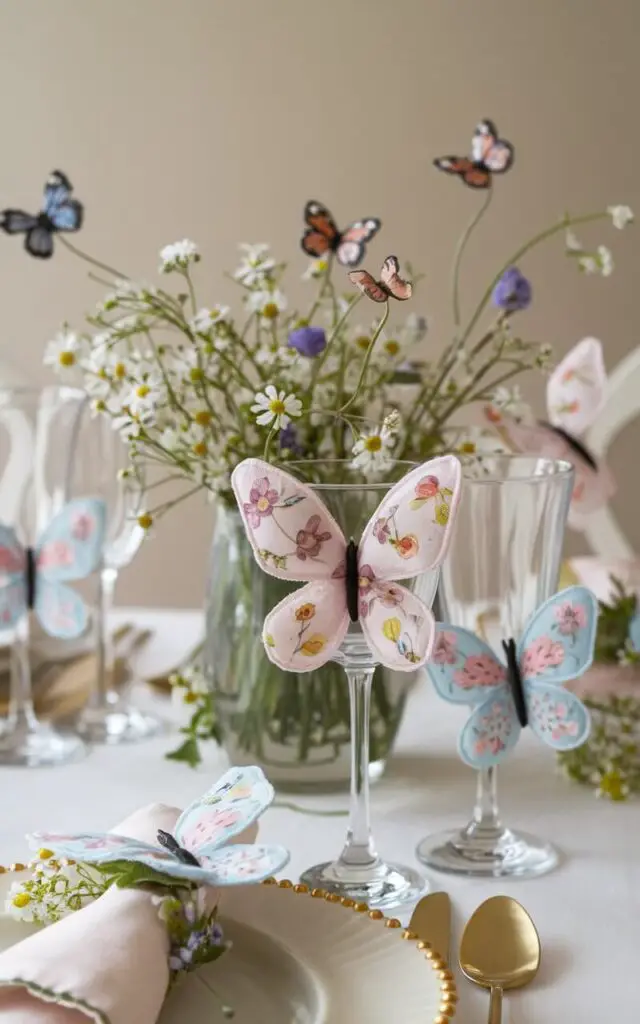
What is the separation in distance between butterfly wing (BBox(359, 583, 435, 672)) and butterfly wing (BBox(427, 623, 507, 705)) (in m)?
0.12

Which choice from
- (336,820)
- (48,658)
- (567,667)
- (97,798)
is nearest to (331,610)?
(567,667)

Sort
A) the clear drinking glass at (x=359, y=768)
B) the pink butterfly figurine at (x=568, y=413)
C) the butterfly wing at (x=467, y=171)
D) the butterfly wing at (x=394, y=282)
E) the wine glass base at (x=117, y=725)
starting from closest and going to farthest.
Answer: the butterfly wing at (x=394, y=282), the clear drinking glass at (x=359, y=768), the butterfly wing at (x=467, y=171), the pink butterfly figurine at (x=568, y=413), the wine glass base at (x=117, y=725)

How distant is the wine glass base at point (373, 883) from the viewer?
0.75 meters

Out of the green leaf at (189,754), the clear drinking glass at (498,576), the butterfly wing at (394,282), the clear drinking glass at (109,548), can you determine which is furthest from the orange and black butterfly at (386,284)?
the green leaf at (189,754)

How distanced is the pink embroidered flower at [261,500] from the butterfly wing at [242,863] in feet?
0.56

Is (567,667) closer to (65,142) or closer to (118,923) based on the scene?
(118,923)

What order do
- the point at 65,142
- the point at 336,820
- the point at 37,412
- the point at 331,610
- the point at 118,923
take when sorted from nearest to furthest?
the point at 118,923 → the point at 331,610 → the point at 336,820 → the point at 37,412 → the point at 65,142

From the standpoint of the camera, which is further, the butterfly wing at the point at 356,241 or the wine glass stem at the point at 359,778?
the butterfly wing at the point at 356,241

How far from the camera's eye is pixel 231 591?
99cm

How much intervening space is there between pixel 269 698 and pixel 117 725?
0.85 ft

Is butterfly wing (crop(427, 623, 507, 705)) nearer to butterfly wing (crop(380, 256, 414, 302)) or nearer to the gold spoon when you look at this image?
the gold spoon

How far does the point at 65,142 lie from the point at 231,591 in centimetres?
232

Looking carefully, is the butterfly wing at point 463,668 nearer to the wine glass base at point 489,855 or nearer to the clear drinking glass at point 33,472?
the wine glass base at point 489,855

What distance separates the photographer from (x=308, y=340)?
90 cm
